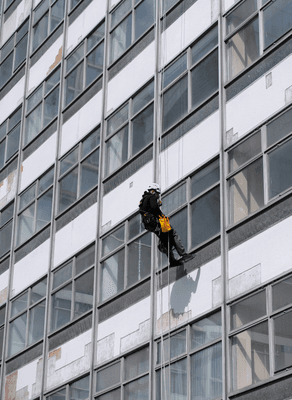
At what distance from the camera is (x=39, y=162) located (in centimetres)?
2900

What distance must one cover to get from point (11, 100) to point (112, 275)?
13.0 m

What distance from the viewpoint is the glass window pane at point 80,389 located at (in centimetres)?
2225

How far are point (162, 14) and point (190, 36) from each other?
2.08 meters

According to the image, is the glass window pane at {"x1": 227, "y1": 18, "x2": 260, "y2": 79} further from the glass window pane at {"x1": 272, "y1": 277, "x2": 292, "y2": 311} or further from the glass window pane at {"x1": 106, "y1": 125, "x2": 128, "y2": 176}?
the glass window pane at {"x1": 272, "y1": 277, "x2": 292, "y2": 311}

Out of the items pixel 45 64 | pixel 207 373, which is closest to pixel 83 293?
pixel 207 373

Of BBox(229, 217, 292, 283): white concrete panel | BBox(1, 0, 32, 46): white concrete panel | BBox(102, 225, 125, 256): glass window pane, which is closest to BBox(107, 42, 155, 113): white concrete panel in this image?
BBox(102, 225, 125, 256): glass window pane

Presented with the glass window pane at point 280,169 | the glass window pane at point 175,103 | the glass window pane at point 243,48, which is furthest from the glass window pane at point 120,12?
the glass window pane at point 280,169

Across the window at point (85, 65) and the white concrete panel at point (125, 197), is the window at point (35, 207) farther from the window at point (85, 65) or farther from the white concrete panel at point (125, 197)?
the white concrete panel at point (125, 197)

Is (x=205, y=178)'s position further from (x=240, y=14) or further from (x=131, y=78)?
(x=131, y=78)

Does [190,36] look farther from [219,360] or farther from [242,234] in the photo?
Answer: [219,360]

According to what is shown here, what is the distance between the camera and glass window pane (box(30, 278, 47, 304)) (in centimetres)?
2611

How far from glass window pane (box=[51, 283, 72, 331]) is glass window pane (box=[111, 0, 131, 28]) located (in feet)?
30.2

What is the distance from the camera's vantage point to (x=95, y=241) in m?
24.0

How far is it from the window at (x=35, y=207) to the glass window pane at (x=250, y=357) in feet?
37.7
